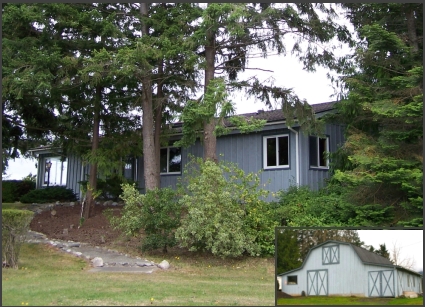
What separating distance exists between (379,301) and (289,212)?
10310 mm

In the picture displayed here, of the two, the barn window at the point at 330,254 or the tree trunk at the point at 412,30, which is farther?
the tree trunk at the point at 412,30

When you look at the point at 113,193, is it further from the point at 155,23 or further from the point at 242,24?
the point at 242,24

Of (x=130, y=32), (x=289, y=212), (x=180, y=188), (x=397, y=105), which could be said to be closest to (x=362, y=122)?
(x=397, y=105)

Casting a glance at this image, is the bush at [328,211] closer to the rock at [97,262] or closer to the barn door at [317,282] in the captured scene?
the rock at [97,262]

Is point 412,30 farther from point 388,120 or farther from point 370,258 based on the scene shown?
point 370,258

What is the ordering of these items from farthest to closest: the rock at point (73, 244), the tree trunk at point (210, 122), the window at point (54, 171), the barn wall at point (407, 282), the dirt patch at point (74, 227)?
the window at point (54, 171) < the dirt patch at point (74, 227) < the tree trunk at point (210, 122) < the rock at point (73, 244) < the barn wall at point (407, 282)

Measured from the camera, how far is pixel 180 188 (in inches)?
556

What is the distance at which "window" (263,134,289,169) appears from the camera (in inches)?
739

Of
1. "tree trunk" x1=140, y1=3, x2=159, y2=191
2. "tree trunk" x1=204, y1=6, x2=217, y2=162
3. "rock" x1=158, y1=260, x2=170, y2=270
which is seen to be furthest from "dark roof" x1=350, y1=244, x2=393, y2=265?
"tree trunk" x1=140, y1=3, x2=159, y2=191

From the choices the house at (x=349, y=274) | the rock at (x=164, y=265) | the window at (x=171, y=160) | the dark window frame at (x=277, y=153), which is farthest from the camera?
the window at (x=171, y=160)

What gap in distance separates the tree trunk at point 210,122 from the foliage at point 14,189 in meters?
14.3

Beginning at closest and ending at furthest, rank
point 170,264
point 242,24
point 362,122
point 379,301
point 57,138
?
point 379,301 → point 170,264 → point 242,24 → point 362,122 → point 57,138

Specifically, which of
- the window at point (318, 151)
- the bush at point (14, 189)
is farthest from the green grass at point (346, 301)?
the bush at point (14, 189)

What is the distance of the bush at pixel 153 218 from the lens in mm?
13750
